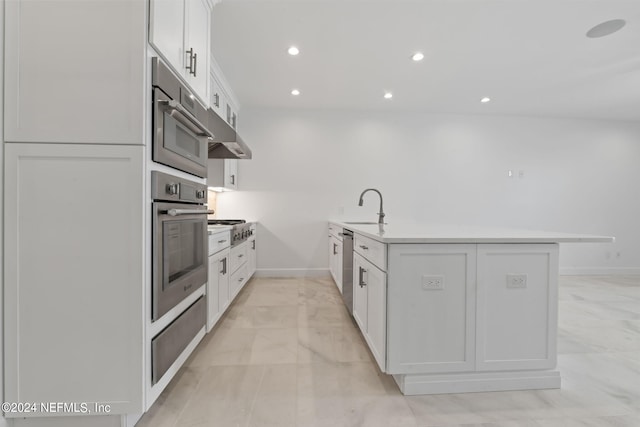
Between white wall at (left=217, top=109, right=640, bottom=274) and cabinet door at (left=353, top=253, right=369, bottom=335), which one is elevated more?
white wall at (left=217, top=109, right=640, bottom=274)

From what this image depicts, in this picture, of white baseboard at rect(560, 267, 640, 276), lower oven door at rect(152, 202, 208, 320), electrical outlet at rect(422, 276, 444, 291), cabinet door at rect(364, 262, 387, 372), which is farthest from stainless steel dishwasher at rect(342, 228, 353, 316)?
white baseboard at rect(560, 267, 640, 276)

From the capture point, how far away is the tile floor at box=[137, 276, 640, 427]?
130cm

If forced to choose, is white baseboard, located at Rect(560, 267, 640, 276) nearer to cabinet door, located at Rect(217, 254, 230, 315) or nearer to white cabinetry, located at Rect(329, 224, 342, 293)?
white cabinetry, located at Rect(329, 224, 342, 293)

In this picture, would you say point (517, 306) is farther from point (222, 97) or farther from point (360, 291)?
point (222, 97)

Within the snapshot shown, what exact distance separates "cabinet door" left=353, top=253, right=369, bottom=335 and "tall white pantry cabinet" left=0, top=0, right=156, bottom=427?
1283 mm

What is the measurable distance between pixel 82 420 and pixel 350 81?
11.4 ft

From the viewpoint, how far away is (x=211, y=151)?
275 cm

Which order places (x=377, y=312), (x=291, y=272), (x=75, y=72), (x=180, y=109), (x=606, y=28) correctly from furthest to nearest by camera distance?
1. (x=291, y=272)
2. (x=606, y=28)
3. (x=377, y=312)
4. (x=180, y=109)
5. (x=75, y=72)

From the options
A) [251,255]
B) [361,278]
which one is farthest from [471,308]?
[251,255]

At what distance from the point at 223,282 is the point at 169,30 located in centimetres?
177

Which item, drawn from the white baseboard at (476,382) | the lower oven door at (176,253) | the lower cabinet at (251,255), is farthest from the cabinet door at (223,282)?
the white baseboard at (476,382)

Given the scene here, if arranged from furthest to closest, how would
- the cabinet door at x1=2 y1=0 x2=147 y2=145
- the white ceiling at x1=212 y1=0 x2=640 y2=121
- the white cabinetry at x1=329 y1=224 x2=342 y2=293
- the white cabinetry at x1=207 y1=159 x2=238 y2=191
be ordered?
the white cabinetry at x1=207 y1=159 x2=238 y2=191
the white cabinetry at x1=329 y1=224 x2=342 y2=293
the white ceiling at x1=212 y1=0 x2=640 y2=121
the cabinet door at x1=2 y1=0 x2=147 y2=145

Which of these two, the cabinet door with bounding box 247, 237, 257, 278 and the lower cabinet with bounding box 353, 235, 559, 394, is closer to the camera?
the lower cabinet with bounding box 353, 235, 559, 394

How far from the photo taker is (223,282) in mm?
2316
